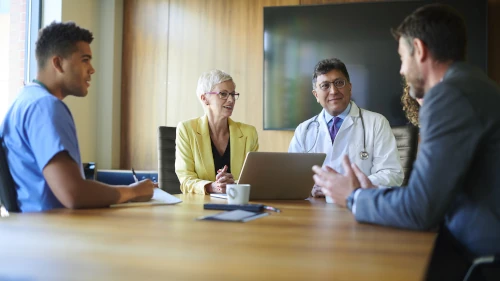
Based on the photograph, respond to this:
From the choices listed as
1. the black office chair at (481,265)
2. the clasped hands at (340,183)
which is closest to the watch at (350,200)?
the clasped hands at (340,183)

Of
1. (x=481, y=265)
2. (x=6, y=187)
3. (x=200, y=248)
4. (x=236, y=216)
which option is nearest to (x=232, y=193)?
(x=236, y=216)

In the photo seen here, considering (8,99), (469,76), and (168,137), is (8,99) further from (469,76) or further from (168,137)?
(469,76)

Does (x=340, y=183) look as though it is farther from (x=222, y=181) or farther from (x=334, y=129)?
(x=334, y=129)

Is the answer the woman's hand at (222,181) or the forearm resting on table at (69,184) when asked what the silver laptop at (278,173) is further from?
the forearm resting on table at (69,184)

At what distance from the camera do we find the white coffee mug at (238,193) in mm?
1824

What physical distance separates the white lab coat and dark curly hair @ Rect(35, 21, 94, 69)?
4.77ft

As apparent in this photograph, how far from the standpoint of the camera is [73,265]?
794 millimetres

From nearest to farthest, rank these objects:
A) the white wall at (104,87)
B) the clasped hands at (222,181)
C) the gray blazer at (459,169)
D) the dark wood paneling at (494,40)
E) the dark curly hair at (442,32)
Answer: the gray blazer at (459,169)
the dark curly hair at (442,32)
the clasped hands at (222,181)
the dark wood paneling at (494,40)
the white wall at (104,87)

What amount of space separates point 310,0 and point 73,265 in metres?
3.97

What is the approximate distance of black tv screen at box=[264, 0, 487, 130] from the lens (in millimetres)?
4070

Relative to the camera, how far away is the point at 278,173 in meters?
2.04

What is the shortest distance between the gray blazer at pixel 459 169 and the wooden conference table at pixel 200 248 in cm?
8

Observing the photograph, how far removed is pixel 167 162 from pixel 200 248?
207 centimetres

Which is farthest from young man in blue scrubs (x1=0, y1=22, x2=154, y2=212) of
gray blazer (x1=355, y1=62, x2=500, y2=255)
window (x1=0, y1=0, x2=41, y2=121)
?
window (x1=0, y1=0, x2=41, y2=121)
